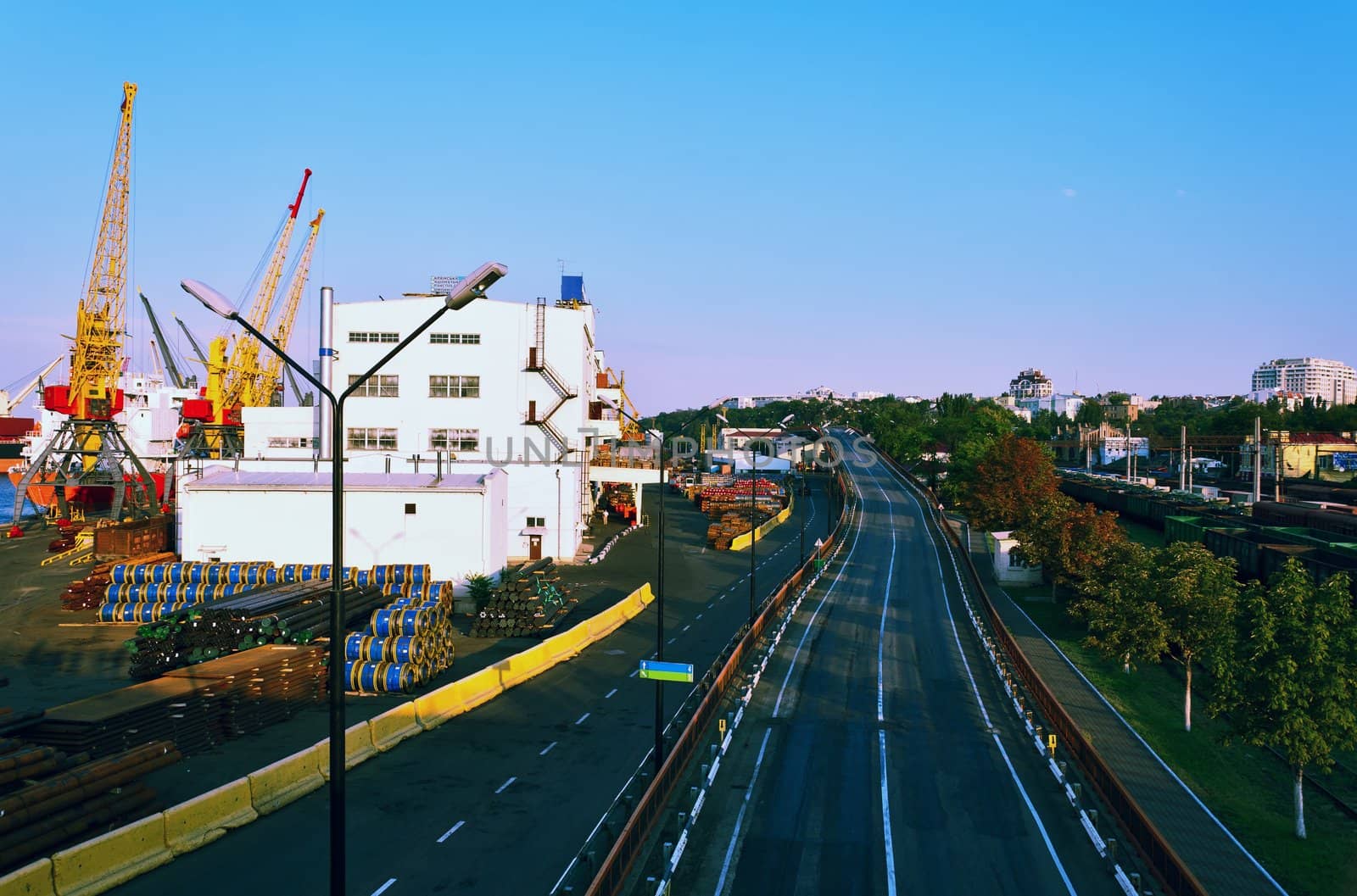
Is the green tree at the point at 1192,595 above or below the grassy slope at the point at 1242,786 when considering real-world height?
above

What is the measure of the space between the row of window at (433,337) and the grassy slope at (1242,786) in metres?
44.1

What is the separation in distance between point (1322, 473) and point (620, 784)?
459 ft

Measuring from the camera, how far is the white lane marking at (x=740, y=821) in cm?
1728

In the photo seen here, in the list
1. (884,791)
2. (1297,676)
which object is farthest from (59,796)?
(1297,676)

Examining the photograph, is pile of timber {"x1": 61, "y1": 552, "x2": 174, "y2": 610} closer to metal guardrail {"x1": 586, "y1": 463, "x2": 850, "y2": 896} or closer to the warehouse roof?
the warehouse roof

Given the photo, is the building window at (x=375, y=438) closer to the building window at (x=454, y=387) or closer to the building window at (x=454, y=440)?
the building window at (x=454, y=440)

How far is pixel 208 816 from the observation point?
18.7m

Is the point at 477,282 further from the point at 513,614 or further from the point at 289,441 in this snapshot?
the point at 289,441

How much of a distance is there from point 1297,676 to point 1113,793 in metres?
7.35

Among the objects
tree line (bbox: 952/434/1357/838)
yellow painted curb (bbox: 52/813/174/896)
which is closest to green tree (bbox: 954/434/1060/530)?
tree line (bbox: 952/434/1357/838)

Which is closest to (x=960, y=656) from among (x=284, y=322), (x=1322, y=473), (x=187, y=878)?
(x=187, y=878)

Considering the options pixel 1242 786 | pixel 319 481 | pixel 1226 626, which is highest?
pixel 319 481

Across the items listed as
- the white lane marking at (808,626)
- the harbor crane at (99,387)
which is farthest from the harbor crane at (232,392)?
the white lane marking at (808,626)

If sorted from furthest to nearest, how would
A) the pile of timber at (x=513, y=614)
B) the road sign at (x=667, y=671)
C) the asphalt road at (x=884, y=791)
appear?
the pile of timber at (x=513, y=614) → the road sign at (x=667, y=671) → the asphalt road at (x=884, y=791)
